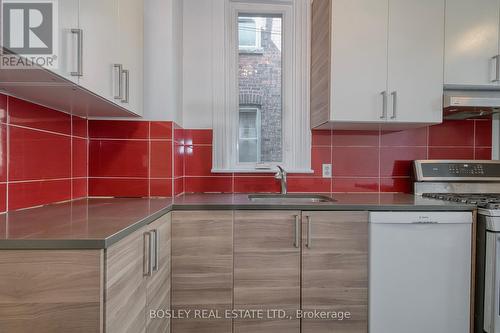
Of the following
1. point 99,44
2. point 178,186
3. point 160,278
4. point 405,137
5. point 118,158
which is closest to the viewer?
point 99,44

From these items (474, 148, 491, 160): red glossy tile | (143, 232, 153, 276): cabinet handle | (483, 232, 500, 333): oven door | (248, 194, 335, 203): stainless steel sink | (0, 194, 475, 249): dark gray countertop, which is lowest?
(483, 232, 500, 333): oven door

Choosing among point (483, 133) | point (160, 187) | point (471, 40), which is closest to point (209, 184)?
point (160, 187)

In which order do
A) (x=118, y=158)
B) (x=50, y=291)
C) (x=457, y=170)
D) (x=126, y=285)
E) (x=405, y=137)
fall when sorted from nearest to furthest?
(x=50, y=291)
(x=126, y=285)
(x=118, y=158)
(x=457, y=170)
(x=405, y=137)

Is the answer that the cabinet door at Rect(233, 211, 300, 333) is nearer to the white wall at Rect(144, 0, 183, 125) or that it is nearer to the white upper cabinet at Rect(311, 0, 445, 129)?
the white upper cabinet at Rect(311, 0, 445, 129)

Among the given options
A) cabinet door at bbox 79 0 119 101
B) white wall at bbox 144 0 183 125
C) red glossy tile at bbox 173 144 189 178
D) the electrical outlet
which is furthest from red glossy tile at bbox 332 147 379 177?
cabinet door at bbox 79 0 119 101

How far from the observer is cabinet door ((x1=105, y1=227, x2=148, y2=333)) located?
848mm

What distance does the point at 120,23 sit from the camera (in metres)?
1.46

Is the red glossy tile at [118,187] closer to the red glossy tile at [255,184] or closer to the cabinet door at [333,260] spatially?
the red glossy tile at [255,184]

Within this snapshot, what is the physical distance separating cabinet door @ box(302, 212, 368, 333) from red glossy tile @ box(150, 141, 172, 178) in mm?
890

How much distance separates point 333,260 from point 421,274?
0.49m

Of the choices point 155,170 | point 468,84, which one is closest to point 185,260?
point 155,170

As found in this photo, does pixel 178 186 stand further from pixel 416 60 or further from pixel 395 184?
pixel 416 60

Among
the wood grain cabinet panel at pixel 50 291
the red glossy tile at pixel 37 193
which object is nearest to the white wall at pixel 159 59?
the red glossy tile at pixel 37 193

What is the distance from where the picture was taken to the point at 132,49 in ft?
5.31
